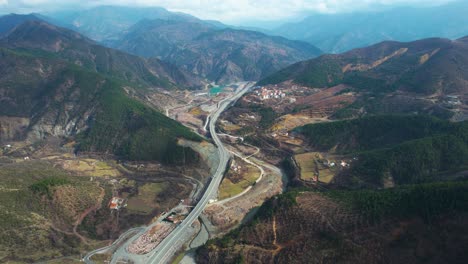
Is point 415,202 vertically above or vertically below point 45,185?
above

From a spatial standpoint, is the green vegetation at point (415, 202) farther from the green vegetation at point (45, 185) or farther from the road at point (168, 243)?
the green vegetation at point (45, 185)

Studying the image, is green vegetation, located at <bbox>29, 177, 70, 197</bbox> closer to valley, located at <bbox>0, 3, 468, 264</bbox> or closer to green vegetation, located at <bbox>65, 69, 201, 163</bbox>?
valley, located at <bbox>0, 3, 468, 264</bbox>

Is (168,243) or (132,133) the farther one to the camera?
(132,133)

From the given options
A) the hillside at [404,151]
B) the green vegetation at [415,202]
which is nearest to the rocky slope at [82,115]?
the hillside at [404,151]

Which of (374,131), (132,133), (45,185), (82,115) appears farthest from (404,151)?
(82,115)

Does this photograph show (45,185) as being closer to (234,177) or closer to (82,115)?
(234,177)

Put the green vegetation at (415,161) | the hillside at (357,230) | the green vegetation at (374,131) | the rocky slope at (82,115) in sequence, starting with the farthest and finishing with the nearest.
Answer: the rocky slope at (82,115), the green vegetation at (374,131), the green vegetation at (415,161), the hillside at (357,230)

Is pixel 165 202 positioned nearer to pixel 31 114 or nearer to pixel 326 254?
pixel 326 254

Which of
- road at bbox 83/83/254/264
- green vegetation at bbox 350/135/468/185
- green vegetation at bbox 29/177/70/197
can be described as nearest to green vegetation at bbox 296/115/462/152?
green vegetation at bbox 350/135/468/185
